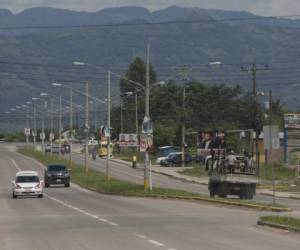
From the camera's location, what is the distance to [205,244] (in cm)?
2142

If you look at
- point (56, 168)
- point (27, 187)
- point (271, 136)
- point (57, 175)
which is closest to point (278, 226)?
point (271, 136)

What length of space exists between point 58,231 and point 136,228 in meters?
2.36

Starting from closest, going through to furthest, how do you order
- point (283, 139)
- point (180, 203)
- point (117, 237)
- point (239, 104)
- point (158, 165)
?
point (117, 237)
point (180, 203)
point (283, 139)
point (158, 165)
point (239, 104)

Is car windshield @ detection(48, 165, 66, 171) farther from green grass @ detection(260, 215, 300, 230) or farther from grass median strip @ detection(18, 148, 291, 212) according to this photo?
green grass @ detection(260, 215, 300, 230)

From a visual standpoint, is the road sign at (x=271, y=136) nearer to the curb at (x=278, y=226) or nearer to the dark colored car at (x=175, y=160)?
the curb at (x=278, y=226)

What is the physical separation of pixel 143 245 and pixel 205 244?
1536 millimetres

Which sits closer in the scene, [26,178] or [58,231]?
[58,231]

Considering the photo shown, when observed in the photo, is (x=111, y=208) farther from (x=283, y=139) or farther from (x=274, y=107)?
(x=274, y=107)

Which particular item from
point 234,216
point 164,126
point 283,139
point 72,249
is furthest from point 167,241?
point 164,126

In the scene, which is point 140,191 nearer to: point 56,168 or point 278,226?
point 56,168

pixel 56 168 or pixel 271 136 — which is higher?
pixel 271 136

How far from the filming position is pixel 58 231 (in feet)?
85.1

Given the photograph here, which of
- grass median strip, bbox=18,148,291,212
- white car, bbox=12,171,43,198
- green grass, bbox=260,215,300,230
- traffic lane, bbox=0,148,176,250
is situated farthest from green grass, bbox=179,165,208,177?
green grass, bbox=260,215,300,230

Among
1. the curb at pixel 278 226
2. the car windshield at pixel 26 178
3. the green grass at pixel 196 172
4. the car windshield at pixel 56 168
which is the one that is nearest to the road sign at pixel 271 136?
the curb at pixel 278 226
